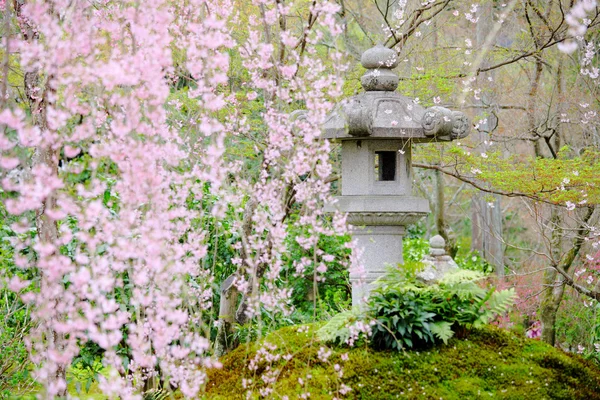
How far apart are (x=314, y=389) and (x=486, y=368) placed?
1194 millimetres

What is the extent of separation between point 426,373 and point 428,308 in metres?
0.45

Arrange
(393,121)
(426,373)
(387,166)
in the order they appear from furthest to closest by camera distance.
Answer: (387,166)
(393,121)
(426,373)

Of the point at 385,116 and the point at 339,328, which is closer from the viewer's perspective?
the point at 339,328

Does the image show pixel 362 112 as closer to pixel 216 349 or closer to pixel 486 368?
pixel 486 368

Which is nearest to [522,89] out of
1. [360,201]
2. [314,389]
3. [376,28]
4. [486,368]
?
[376,28]

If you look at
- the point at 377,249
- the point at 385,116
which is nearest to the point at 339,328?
the point at 377,249

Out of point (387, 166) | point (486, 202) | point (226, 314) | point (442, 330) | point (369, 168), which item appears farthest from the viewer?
point (486, 202)

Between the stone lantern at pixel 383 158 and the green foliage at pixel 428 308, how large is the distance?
56cm

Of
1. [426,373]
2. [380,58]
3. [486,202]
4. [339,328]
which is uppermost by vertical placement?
[380,58]

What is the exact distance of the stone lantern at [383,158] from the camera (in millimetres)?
5070

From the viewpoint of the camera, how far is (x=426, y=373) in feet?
14.3

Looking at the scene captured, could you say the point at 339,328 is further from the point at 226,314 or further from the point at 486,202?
the point at 486,202

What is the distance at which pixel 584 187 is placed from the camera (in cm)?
560

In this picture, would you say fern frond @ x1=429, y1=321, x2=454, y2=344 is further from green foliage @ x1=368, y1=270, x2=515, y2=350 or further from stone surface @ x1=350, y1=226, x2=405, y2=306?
stone surface @ x1=350, y1=226, x2=405, y2=306
